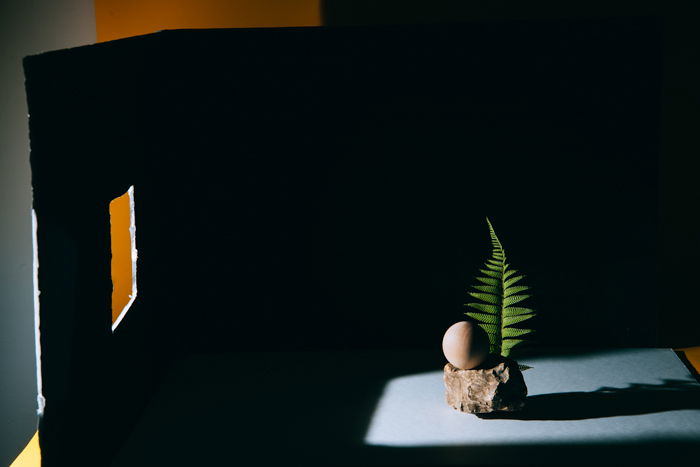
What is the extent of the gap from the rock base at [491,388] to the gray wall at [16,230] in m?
0.88

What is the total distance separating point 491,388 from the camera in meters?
1.55

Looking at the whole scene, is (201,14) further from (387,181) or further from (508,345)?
(508,345)

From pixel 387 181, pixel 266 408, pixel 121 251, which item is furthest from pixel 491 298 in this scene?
pixel 121 251

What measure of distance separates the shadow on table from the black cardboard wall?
0.96ft

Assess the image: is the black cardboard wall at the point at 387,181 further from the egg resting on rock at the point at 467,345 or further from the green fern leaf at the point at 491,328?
the egg resting on rock at the point at 467,345

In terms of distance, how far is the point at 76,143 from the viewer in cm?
126

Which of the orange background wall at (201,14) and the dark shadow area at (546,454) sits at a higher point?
the orange background wall at (201,14)

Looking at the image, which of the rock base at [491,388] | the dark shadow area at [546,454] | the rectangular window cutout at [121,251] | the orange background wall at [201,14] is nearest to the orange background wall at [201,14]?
Result: the orange background wall at [201,14]

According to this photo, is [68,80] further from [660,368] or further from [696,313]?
[696,313]

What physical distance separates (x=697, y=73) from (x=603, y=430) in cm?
100

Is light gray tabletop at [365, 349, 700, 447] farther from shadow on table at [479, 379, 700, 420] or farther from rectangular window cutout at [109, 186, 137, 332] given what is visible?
rectangular window cutout at [109, 186, 137, 332]

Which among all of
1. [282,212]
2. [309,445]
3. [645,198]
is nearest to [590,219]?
[645,198]

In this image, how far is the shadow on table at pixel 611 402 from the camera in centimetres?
159

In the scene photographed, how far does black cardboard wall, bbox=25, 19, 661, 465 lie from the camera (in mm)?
1873
